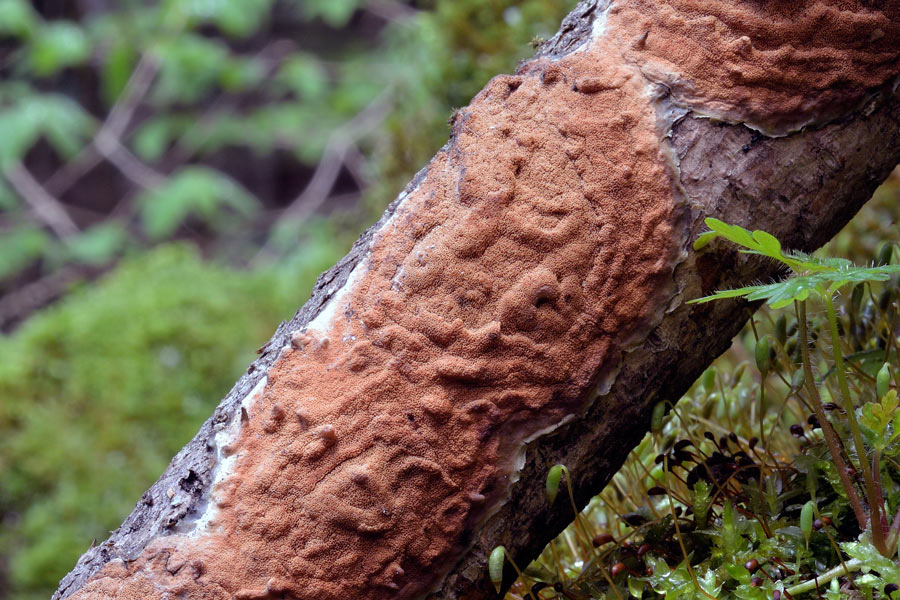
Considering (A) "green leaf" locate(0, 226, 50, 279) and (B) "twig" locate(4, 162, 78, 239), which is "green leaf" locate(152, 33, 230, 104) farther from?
(A) "green leaf" locate(0, 226, 50, 279)

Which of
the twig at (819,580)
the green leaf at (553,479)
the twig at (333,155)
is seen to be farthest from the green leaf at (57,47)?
the twig at (819,580)

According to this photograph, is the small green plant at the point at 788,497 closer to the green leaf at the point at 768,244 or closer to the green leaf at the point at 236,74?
the green leaf at the point at 768,244

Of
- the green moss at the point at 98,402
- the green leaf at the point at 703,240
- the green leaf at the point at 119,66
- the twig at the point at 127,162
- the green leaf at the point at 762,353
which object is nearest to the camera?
the green leaf at the point at 703,240

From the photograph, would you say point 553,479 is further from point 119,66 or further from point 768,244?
point 119,66

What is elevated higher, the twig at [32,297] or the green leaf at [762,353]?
the twig at [32,297]

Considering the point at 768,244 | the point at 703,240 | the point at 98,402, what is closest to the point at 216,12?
the point at 98,402

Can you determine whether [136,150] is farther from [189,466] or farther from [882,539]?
[882,539]

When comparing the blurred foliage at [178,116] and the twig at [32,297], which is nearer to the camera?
the blurred foliage at [178,116]

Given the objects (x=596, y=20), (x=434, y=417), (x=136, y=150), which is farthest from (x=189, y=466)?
(x=136, y=150)
